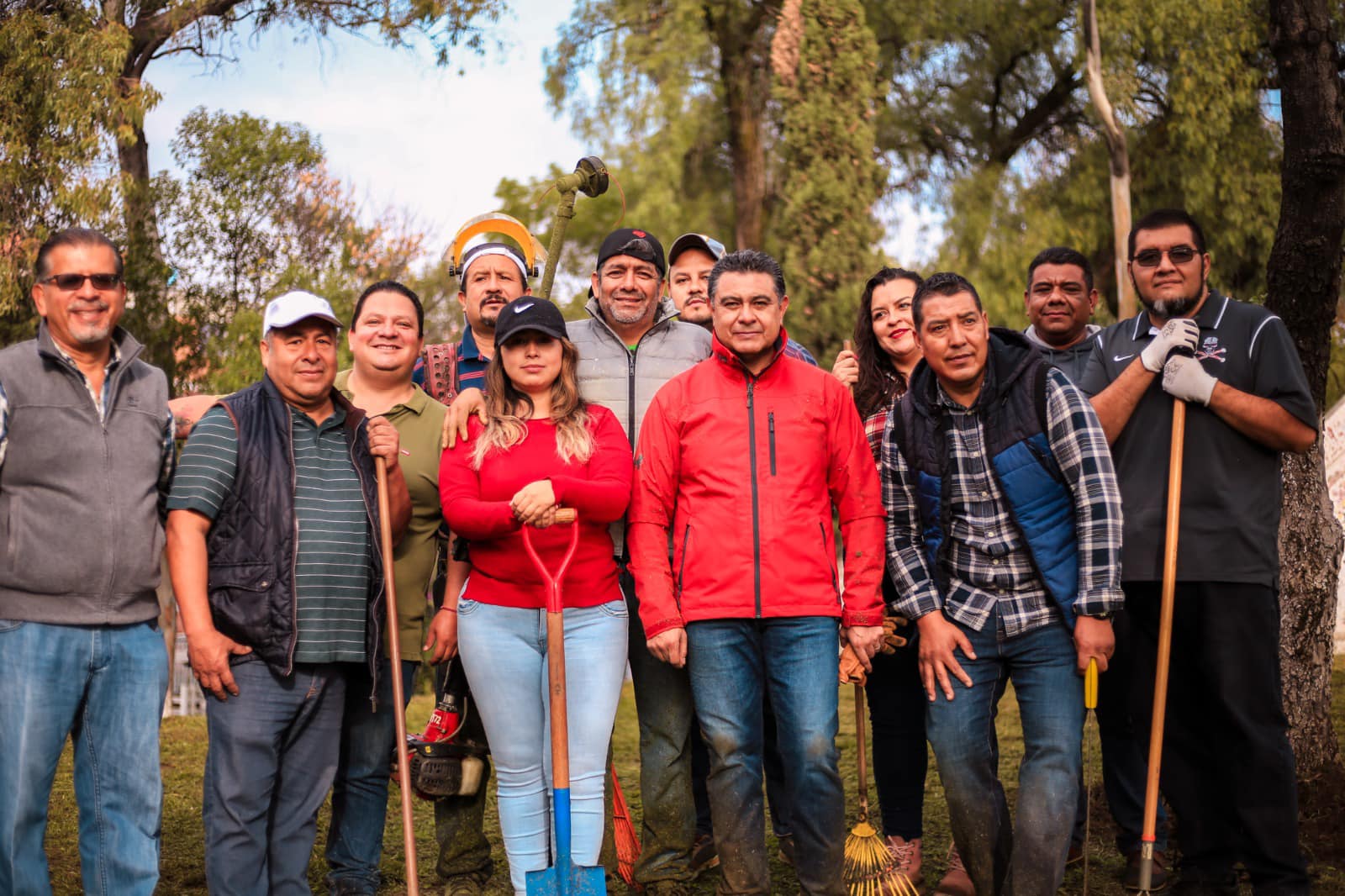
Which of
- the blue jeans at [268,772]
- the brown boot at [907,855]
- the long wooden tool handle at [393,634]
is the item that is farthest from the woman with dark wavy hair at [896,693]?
the blue jeans at [268,772]

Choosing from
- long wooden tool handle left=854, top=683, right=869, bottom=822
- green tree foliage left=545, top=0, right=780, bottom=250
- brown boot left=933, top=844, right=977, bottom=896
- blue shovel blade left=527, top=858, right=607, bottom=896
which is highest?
green tree foliage left=545, top=0, right=780, bottom=250

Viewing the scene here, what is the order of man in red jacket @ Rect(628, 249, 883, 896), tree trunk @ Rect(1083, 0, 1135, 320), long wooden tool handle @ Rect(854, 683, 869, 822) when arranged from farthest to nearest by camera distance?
tree trunk @ Rect(1083, 0, 1135, 320) → long wooden tool handle @ Rect(854, 683, 869, 822) → man in red jacket @ Rect(628, 249, 883, 896)

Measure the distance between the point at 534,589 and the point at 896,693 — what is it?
146 centimetres

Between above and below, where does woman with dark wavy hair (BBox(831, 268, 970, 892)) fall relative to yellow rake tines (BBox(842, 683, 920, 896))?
above

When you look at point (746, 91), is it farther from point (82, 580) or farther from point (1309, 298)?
point (82, 580)

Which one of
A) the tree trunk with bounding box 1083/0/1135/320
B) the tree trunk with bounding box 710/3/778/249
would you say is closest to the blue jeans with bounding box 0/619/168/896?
the tree trunk with bounding box 1083/0/1135/320

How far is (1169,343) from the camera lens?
387 cm

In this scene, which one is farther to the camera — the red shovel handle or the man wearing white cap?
the red shovel handle

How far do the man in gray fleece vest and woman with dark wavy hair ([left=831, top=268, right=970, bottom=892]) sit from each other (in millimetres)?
2460

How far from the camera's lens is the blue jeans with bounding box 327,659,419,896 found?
398cm

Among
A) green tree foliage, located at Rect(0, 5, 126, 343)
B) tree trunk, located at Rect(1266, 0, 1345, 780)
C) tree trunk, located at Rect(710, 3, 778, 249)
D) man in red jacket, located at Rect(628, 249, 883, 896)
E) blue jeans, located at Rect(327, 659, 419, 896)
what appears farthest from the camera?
tree trunk, located at Rect(710, 3, 778, 249)

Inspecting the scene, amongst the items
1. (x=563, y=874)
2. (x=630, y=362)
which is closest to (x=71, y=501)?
(x=563, y=874)

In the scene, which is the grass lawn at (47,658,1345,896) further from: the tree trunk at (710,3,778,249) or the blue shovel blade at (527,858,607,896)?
the tree trunk at (710,3,778,249)

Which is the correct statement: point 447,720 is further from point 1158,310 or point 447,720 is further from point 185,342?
point 185,342
